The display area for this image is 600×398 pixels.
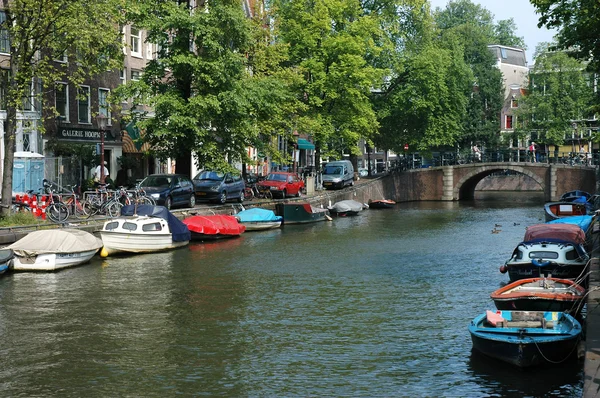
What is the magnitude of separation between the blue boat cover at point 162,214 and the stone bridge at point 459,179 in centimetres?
3452

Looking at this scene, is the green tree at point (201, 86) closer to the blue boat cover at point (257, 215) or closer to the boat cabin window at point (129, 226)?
the blue boat cover at point (257, 215)

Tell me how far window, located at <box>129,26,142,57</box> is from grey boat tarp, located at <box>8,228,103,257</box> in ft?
77.6

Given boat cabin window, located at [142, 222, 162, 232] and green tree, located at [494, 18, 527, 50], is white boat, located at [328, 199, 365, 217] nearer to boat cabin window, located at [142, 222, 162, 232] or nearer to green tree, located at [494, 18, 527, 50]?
boat cabin window, located at [142, 222, 162, 232]

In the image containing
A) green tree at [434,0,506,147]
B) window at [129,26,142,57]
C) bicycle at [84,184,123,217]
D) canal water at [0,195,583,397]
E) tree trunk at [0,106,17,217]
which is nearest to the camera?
canal water at [0,195,583,397]

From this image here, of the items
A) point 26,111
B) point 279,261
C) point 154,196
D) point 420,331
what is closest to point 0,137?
point 26,111

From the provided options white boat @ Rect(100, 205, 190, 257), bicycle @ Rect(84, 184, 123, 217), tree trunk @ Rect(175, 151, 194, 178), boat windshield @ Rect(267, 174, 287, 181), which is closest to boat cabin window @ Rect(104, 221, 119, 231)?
white boat @ Rect(100, 205, 190, 257)

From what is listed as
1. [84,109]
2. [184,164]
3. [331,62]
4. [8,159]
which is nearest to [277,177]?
[184,164]

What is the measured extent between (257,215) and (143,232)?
11.1 meters

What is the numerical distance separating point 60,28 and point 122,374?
17828 mm

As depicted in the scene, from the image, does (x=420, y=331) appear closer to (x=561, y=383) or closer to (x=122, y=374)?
(x=561, y=383)

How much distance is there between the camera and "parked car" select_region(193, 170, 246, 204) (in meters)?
43.2

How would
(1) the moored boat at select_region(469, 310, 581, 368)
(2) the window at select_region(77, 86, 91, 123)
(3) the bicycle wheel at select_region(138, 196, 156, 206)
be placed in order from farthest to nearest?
(2) the window at select_region(77, 86, 91, 123) → (3) the bicycle wheel at select_region(138, 196, 156, 206) → (1) the moored boat at select_region(469, 310, 581, 368)

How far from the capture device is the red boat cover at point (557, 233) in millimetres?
26391

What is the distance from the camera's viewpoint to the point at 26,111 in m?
40.3
